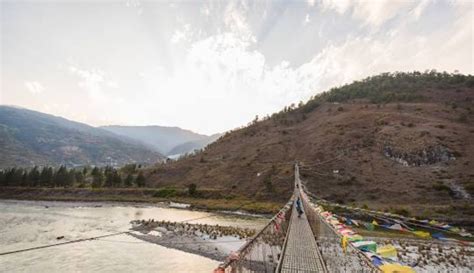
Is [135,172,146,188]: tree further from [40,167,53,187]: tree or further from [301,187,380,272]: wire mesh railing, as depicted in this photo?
[301,187,380,272]: wire mesh railing

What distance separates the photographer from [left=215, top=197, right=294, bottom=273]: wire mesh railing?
1026cm

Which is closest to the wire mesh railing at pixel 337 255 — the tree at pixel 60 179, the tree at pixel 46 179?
the tree at pixel 60 179

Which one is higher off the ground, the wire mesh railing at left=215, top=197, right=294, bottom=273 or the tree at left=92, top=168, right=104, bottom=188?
the tree at left=92, top=168, right=104, bottom=188

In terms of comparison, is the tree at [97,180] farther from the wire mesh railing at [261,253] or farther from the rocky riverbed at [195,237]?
the wire mesh railing at [261,253]

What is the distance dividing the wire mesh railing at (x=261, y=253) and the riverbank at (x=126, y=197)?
41956mm

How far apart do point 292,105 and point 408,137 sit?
8175cm

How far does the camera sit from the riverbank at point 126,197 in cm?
7025

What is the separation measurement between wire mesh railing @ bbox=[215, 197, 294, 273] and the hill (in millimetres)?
35741

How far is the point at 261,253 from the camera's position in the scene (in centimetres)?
2350

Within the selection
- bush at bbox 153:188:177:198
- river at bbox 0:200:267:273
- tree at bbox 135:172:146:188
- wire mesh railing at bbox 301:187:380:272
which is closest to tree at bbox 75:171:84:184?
tree at bbox 135:172:146:188

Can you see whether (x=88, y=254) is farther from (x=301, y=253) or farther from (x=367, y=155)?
(x=367, y=155)

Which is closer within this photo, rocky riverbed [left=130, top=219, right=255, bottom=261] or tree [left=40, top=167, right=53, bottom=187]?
rocky riverbed [left=130, top=219, right=255, bottom=261]

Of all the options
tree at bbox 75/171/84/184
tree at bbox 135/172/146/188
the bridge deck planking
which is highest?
tree at bbox 75/171/84/184

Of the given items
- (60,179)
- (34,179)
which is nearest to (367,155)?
(60,179)
